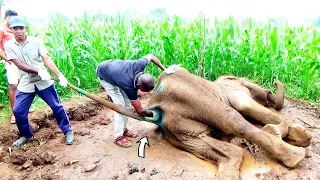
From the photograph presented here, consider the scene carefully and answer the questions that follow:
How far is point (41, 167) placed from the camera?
170 inches

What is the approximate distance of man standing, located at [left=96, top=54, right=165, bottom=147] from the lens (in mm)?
3982

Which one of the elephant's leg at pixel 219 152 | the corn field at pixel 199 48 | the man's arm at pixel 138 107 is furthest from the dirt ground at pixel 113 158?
the corn field at pixel 199 48

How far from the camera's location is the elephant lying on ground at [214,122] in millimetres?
3852

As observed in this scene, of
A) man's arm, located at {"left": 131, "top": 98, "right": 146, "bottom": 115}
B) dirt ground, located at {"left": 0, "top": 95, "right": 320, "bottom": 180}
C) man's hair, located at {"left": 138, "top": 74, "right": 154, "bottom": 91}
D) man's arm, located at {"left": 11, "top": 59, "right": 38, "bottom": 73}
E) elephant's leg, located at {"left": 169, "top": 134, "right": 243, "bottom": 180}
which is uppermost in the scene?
man's arm, located at {"left": 11, "top": 59, "right": 38, "bottom": 73}

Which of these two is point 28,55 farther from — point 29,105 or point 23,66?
point 29,105

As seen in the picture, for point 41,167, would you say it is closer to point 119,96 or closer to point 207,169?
point 119,96

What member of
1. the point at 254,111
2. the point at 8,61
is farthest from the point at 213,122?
the point at 8,61

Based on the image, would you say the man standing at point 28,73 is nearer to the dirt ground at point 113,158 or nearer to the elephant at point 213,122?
the dirt ground at point 113,158

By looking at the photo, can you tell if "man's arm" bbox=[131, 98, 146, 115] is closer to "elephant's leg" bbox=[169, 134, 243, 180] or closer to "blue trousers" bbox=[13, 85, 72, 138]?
"elephant's leg" bbox=[169, 134, 243, 180]

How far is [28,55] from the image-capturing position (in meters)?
4.40

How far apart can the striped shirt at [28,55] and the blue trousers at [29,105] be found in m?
0.08

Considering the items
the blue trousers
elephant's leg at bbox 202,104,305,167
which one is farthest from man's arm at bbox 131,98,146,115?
the blue trousers

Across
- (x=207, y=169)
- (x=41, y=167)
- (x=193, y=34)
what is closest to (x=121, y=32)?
(x=193, y=34)

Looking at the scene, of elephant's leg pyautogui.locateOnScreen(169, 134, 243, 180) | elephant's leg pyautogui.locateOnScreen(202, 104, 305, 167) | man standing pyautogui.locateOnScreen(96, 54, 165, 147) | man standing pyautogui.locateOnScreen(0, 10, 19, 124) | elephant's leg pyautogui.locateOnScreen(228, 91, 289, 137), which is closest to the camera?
elephant's leg pyautogui.locateOnScreen(169, 134, 243, 180)
